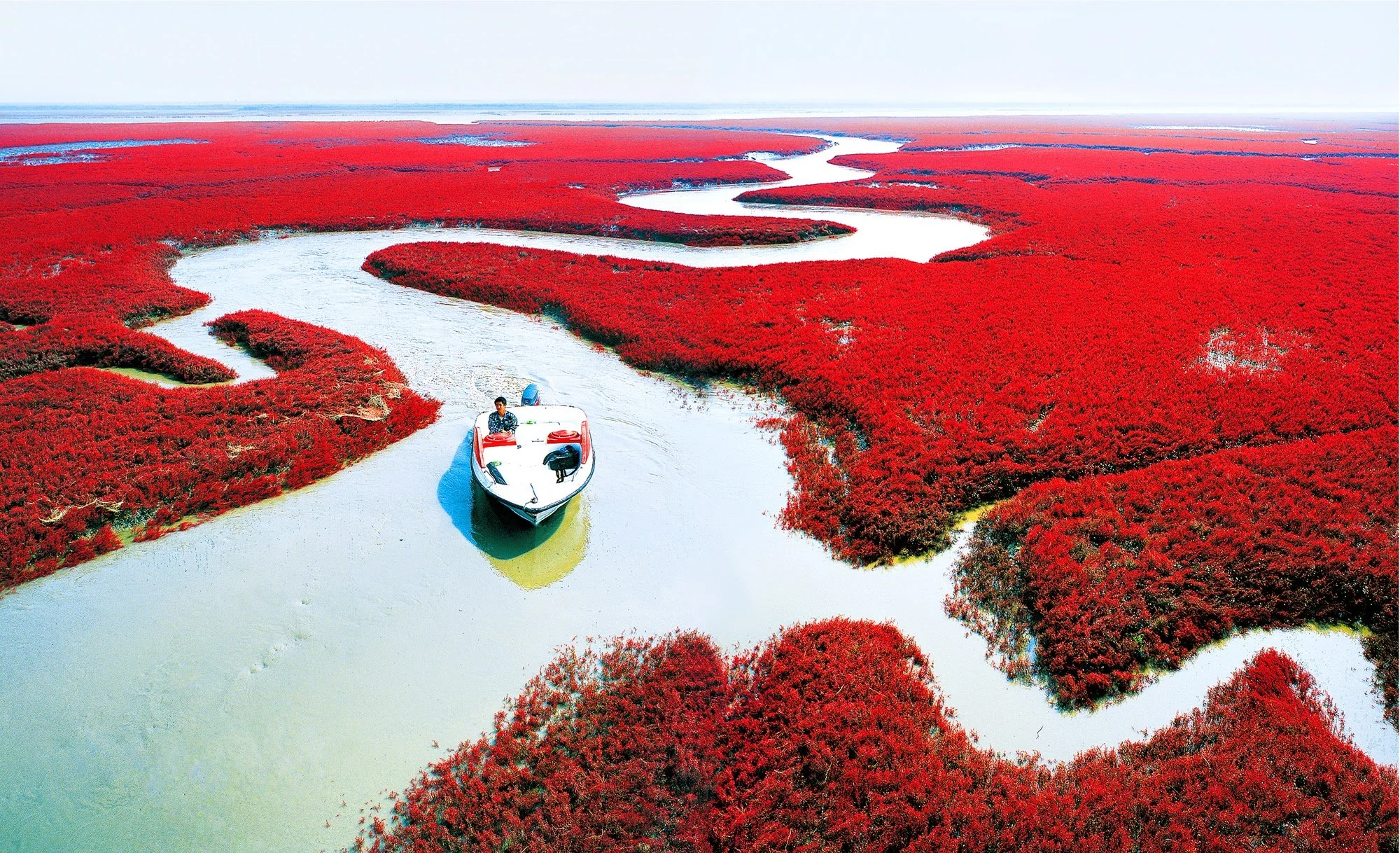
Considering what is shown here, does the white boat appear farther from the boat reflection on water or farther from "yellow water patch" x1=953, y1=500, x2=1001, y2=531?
"yellow water patch" x1=953, y1=500, x2=1001, y2=531

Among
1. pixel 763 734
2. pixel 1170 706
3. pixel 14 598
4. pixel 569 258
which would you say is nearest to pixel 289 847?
pixel 763 734

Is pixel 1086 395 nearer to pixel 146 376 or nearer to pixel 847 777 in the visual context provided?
pixel 847 777

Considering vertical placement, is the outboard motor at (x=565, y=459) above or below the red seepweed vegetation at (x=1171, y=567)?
above

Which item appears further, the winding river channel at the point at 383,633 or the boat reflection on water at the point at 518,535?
the boat reflection on water at the point at 518,535

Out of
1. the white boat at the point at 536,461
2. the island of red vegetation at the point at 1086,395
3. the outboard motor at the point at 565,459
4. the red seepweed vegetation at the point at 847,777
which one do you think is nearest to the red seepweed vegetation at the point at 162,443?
the white boat at the point at 536,461

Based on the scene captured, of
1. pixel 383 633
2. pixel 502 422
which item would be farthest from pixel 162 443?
pixel 383 633

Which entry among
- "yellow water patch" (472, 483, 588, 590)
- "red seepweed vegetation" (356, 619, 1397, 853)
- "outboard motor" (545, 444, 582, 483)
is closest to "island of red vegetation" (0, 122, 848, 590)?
"yellow water patch" (472, 483, 588, 590)

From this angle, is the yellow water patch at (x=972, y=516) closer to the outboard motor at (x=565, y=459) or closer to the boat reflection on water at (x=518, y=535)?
the boat reflection on water at (x=518, y=535)
